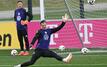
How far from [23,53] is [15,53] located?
0.36 m

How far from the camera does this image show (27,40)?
2270cm

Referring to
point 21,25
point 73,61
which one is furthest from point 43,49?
point 21,25

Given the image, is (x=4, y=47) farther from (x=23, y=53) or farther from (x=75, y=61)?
(x=75, y=61)

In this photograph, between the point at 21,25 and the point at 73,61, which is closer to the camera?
the point at 73,61

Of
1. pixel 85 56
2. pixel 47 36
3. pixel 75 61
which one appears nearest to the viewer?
pixel 47 36

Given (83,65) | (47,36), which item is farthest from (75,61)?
(47,36)

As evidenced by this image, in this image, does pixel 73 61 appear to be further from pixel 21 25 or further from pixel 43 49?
pixel 21 25

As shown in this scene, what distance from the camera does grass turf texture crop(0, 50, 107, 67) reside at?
1917 centimetres

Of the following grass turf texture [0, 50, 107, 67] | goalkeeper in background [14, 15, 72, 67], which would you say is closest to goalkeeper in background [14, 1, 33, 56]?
grass turf texture [0, 50, 107, 67]

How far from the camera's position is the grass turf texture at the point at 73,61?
19.2 metres

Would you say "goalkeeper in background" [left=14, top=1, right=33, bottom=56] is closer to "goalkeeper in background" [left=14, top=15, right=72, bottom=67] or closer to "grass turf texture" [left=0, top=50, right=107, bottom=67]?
"grass turf texture" [left=0, top=50, right=107, bottom=67]

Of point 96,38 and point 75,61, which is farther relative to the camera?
point 96,38

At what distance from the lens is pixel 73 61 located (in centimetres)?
2014

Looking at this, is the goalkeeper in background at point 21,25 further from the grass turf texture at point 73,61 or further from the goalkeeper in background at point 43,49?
the goalkeeper in background at point 43,49
